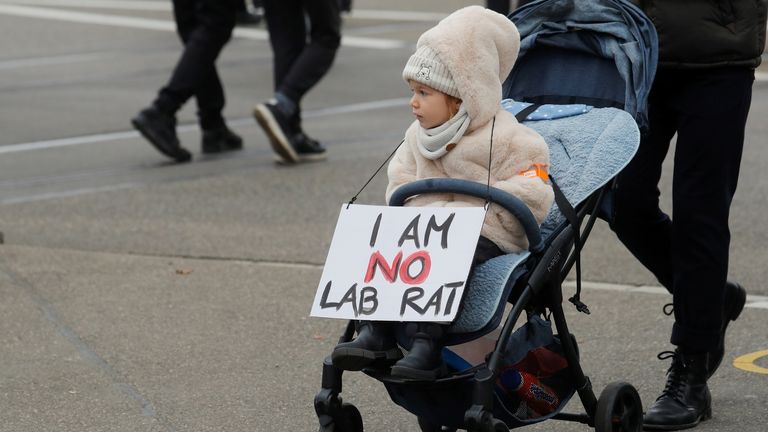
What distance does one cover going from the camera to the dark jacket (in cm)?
472

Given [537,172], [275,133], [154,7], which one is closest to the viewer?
[537,172]

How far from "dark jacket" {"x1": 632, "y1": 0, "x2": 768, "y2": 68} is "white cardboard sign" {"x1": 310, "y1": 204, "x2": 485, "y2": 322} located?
1042 millimetres

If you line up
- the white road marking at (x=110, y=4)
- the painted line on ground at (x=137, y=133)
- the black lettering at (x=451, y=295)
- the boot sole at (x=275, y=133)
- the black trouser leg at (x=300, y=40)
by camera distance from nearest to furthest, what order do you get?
the black lettering at (x=451, y=295) → the boot sole at (x=275, y=133) → the black trouser leg at (x=300, y=40) → the painted line on ground at (x=137, y=133) → the white road marking at (x=110, y=4)

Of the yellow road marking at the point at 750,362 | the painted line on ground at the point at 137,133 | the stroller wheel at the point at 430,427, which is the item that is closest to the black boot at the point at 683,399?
the yellow road marking at the point at 750,362

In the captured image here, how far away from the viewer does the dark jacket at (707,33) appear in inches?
186

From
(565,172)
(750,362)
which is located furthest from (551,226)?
(750,362)

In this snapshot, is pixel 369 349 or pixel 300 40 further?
pixel 300 40

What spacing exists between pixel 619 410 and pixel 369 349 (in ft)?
2.74

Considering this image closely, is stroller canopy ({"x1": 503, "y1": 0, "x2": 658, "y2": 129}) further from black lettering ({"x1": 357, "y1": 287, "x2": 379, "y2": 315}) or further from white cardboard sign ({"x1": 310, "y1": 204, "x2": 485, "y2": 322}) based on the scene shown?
black lettering ({"x1": 357, "y1": 287, "x2": 379, "y2": 315})

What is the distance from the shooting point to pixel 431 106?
4.37m

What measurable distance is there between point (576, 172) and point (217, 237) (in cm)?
365

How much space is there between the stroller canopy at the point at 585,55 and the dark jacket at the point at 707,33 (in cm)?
13

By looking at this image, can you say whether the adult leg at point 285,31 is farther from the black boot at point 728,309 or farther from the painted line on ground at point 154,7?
the painted line on ground at point 154,7

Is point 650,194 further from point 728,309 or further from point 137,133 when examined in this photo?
point 137,133
